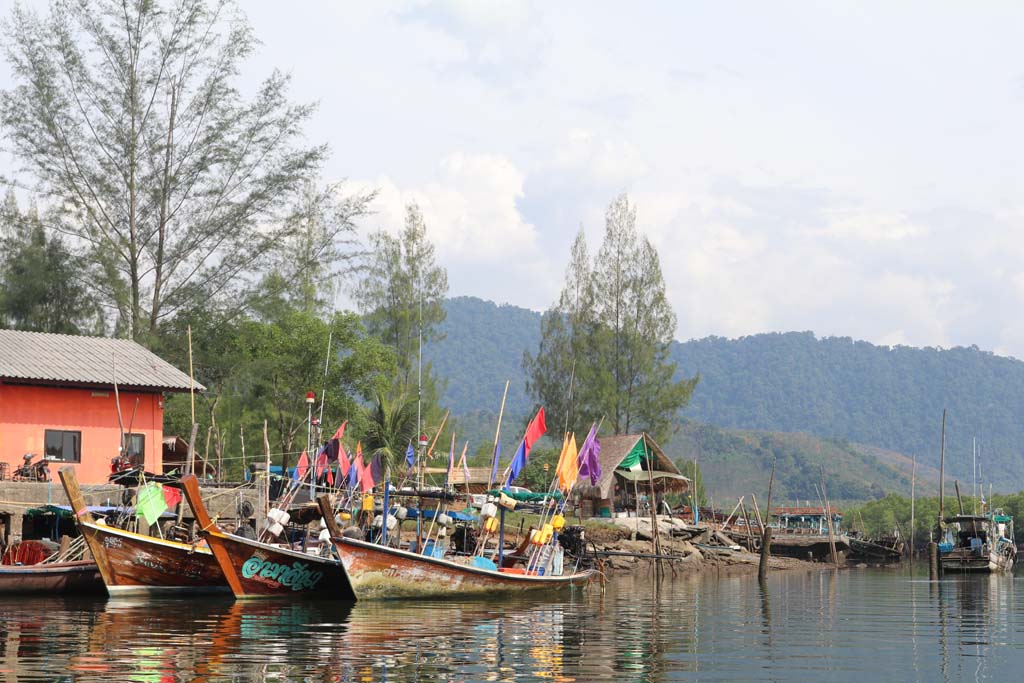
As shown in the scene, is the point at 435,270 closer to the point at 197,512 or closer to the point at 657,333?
the point at 657,333

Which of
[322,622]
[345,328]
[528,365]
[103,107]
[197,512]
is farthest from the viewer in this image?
[528,365]

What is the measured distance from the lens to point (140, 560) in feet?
101

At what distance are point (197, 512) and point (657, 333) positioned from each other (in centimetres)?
4250

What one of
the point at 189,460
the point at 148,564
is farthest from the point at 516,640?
the point at 189,460

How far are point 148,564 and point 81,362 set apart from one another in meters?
11.9

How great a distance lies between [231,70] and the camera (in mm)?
49375

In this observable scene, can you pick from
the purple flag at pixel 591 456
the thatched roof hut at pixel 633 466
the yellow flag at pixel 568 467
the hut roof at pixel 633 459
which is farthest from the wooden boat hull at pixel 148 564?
the thatched roof hut at pixel 633 466

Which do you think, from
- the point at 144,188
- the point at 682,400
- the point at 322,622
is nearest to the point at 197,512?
the point at 322,622

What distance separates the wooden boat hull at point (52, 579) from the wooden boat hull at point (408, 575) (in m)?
7.31

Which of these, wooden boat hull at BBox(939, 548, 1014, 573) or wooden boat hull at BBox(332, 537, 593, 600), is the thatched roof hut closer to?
wooden boat hull at BBox(939, 548, 1014, 573)

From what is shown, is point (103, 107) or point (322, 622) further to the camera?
point (103, 107)

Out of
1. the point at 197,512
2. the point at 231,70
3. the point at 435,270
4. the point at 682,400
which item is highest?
the point at 231,70

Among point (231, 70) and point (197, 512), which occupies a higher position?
point (231, 70)

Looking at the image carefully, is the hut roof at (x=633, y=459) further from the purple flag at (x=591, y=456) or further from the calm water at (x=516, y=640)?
the calm water at (x=516, y=640)
